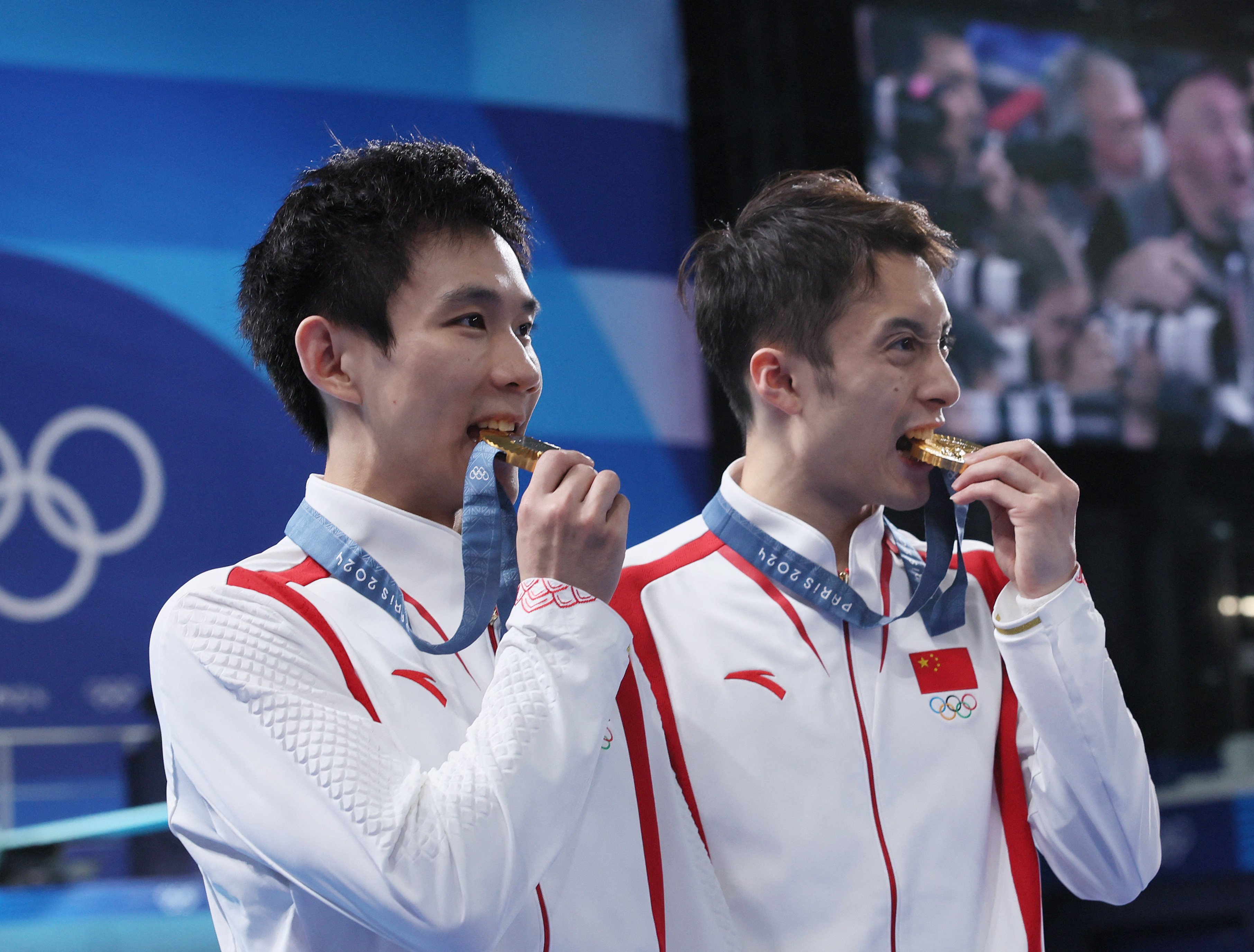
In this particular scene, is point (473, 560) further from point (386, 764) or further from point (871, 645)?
point (871, 645)

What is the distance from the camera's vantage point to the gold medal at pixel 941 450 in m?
1.83

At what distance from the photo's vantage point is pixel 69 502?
13.3 ft

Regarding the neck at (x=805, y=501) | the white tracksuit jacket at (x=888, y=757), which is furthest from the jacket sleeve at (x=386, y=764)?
the neck at (x=805, y=501)

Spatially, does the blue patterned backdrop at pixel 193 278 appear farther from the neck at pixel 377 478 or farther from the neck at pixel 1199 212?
the neck at pixel 1199 212

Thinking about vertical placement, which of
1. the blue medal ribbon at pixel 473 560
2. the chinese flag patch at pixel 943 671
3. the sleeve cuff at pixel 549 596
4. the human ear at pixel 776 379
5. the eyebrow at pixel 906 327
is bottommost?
the chinese flag patch at pixel 943 671

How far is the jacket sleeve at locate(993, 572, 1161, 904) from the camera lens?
1.72 m

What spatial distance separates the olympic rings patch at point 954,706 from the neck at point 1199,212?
434 cm

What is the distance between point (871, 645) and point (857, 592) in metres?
0.08

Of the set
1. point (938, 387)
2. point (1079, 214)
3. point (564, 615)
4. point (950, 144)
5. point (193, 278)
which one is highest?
point (950, 144)

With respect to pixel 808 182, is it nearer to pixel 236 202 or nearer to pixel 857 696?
pixel 857 696

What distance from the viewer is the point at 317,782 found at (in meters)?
1.33

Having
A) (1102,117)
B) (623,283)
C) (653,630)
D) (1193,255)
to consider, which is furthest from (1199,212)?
(653,630)

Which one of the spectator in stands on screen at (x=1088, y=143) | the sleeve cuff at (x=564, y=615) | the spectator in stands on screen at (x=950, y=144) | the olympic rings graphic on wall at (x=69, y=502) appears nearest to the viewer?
the sleeve cuff at (x=564, y=615)

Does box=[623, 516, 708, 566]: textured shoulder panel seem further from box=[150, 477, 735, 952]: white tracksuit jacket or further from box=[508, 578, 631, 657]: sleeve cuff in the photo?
box=[508, 578, 631, 657]: sleeve cuff
